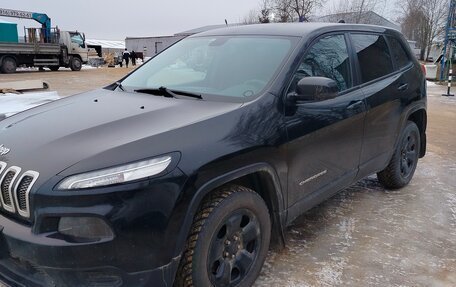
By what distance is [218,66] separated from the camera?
10.8 feet

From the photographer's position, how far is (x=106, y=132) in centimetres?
232

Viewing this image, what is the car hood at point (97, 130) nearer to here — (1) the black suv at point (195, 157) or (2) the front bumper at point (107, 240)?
(1) the black suv at point (195, 157)

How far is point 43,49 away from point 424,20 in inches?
1796

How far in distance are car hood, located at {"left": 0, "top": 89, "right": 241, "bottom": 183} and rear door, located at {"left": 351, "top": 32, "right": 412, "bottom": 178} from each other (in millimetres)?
1680

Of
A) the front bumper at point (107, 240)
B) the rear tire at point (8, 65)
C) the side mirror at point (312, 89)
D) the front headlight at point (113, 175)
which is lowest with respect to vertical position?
the rear tire at point (8, 65)

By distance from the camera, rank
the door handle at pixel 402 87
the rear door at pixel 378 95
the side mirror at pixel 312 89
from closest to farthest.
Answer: the side mirror at pixel 312 89 < the rear door at pixel 378 95 < the door handle at pixel 402 87

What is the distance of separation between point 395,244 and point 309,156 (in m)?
1.19

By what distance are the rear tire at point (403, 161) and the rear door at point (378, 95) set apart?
28cm

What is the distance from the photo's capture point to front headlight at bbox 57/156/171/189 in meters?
1.96

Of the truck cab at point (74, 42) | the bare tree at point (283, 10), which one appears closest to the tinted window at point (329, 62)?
the truck cab at point (74, 42)

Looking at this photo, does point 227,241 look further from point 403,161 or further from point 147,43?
point 147,43

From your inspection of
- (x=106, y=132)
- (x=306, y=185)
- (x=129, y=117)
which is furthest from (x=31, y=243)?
(x=306, y=185)

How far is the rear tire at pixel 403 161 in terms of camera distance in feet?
14.9

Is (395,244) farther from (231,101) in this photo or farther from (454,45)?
(454,45)
